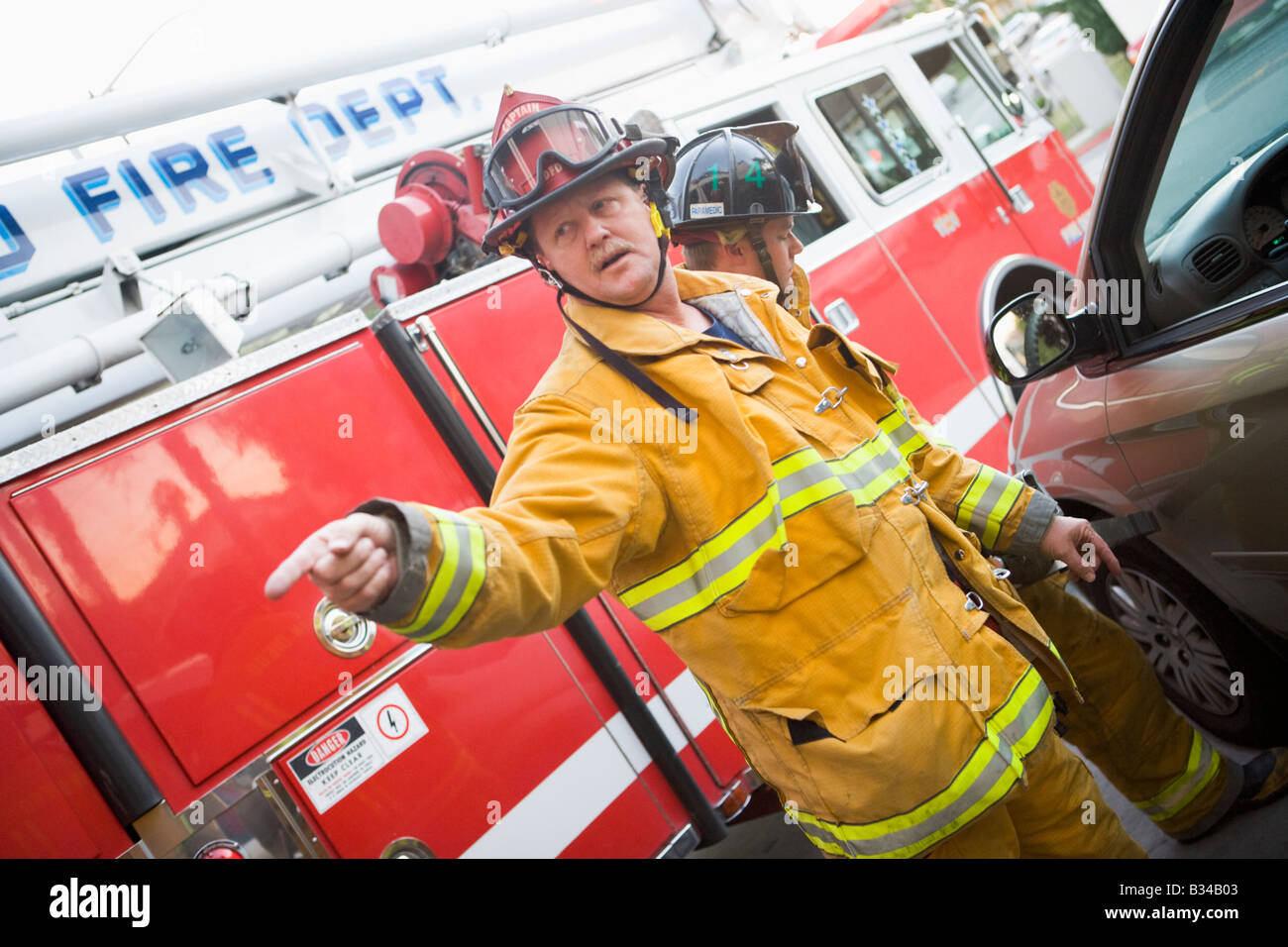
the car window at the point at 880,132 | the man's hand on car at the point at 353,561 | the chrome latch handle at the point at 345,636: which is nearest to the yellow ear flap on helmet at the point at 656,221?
the man's hand on car at the point at 353,561

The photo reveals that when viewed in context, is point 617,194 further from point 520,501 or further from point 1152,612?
point 1152,612

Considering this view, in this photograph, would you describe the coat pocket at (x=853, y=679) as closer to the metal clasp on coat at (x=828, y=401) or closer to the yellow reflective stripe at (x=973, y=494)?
the metal clasp on coat at (x=828, y=401)

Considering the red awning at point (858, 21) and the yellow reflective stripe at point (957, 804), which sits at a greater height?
the red awning at point (858, 21)

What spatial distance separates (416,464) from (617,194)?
1064 millimetres

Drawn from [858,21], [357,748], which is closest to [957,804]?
[357,748]

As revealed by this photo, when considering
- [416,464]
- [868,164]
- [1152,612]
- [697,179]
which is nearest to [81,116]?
[416,464]

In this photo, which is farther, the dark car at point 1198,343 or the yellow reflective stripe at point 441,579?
the dark car at point 1198,343

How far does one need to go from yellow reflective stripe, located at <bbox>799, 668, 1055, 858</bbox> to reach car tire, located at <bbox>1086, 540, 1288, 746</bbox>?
1.02 meters

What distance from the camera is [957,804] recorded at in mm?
1658

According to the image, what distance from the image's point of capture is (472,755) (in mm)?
2330

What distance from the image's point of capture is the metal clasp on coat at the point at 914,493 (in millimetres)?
1834

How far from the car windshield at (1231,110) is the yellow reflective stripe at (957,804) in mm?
1376

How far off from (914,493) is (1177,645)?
1.40 meters

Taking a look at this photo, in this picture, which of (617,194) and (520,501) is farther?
(617,194)
